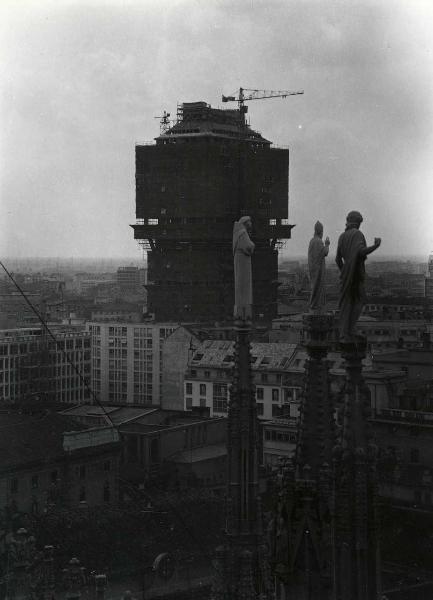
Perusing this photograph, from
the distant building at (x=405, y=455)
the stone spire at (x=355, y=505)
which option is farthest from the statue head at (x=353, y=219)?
the distant building at (x=405, y=455)

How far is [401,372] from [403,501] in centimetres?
1340

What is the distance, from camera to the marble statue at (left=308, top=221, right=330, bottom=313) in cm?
700

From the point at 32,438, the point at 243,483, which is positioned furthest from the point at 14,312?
the point at 243,483

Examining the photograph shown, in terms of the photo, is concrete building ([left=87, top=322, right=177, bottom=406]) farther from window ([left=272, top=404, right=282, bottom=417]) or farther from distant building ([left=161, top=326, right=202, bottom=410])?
window ([left=272, top=404, right=282, bottom=417])

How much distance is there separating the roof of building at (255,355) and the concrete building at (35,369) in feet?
33.1

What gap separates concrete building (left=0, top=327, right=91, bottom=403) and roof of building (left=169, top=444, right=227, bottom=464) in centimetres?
1973

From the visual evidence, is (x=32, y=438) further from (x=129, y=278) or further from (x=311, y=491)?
(x=129, y=278)

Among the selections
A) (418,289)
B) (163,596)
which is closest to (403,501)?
(163,596)

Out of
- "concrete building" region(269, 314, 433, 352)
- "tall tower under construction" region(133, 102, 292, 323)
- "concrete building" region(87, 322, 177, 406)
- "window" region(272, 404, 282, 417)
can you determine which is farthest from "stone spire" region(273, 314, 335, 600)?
"tall tower under construction" region(133, 102, 292, 323)

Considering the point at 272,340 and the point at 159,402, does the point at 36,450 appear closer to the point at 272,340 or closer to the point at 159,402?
the point at 272,340

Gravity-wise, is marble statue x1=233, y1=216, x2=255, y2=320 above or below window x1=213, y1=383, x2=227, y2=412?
above

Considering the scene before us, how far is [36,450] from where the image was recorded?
3200 centimetres

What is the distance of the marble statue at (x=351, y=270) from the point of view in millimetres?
5477

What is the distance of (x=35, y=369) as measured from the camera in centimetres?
6206
